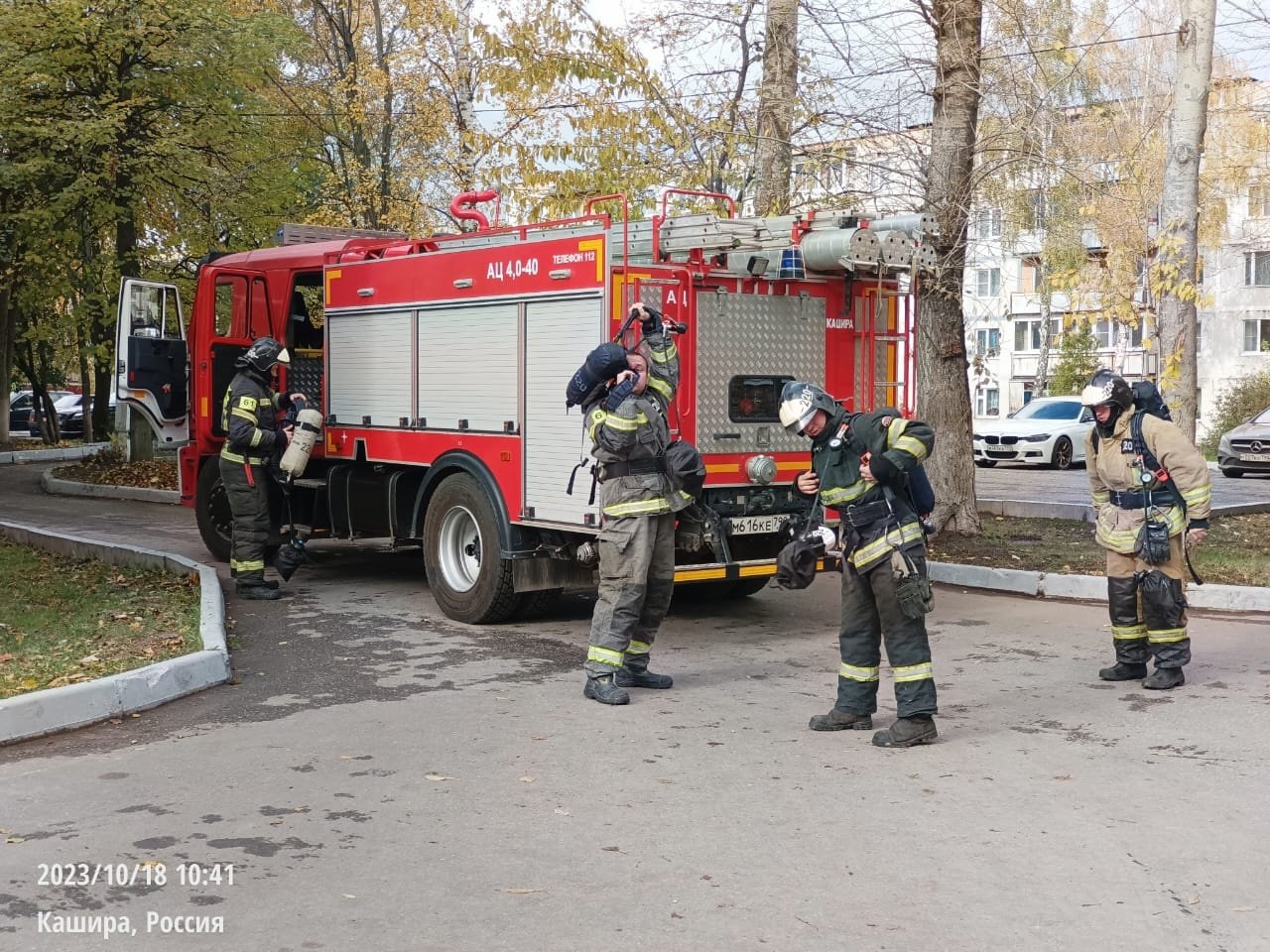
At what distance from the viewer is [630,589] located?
23.3ft

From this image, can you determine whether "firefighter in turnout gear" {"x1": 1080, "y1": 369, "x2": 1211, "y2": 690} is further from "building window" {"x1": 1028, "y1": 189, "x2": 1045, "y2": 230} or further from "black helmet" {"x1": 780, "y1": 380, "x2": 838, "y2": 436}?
"building window" {"x1": 1028, "y1": 189, "x2": 1045, "y2": 230}

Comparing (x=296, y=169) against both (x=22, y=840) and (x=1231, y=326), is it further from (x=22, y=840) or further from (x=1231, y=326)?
(x=1231, y=326)

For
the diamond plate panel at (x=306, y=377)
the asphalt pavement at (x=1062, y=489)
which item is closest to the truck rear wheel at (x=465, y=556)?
the diamond plate panel at (x=306, y=377)

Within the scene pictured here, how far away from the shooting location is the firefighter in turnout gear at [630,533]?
7086 mm

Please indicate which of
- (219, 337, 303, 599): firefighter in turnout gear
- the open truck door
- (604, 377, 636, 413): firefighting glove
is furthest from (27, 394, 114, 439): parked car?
(604, 377, 636, 413): firefighting glove

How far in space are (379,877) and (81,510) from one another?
1456 cm

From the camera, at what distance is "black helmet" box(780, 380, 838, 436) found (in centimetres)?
627

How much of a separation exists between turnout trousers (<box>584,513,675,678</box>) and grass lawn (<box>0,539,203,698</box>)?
7.83 feet

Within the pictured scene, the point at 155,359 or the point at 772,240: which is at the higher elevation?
the point at 772,240

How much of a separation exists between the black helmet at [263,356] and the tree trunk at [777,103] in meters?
6.19

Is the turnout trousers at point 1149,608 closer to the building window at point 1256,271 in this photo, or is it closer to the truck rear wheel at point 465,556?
the truck rear wheel at point 465,556

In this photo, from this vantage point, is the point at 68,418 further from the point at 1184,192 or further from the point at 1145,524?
the point at 1145,524

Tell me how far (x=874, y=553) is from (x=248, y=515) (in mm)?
5644

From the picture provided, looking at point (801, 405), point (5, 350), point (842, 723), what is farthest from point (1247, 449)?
point (5, 350)
